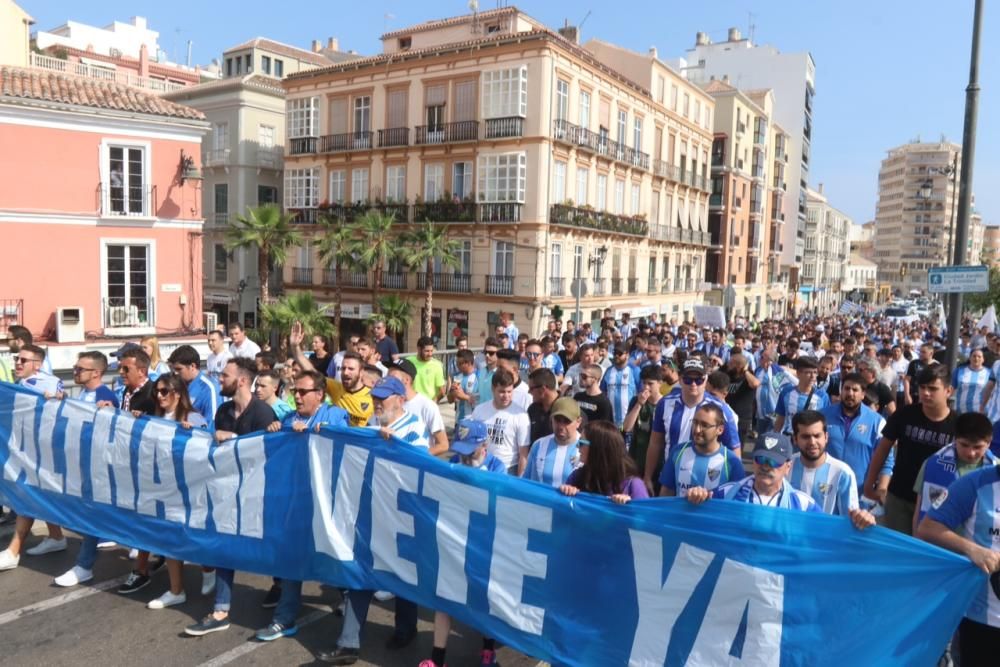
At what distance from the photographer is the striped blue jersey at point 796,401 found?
845 cm

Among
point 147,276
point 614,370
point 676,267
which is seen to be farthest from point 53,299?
point 676,267

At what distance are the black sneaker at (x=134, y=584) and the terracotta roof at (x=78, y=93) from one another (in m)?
18.4

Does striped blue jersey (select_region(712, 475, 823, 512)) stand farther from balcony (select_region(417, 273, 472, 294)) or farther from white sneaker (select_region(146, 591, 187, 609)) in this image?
balcony (select_region(417, 273, 472, 294))

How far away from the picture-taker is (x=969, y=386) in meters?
10.6

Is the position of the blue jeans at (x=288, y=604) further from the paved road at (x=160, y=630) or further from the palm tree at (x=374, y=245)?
the palm tree at (x=374, y=245)

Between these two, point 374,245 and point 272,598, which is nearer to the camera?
point 272,598

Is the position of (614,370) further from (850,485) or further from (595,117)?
(595,117)

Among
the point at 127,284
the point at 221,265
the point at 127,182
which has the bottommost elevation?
the point at 127,284

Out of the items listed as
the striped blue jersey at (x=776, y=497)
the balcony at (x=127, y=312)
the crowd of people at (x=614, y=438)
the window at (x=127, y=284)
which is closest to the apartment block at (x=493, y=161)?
the balcony at (x=127, y=312)

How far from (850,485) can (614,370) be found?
4644 mm

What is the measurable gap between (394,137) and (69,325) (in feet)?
58.4

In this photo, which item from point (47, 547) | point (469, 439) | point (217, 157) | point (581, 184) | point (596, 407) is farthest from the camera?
point (217, 157)

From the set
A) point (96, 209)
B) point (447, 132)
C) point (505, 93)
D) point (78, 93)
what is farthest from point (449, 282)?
point (78, 93)

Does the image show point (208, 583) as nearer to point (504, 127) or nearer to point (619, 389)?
point (619, 389)
